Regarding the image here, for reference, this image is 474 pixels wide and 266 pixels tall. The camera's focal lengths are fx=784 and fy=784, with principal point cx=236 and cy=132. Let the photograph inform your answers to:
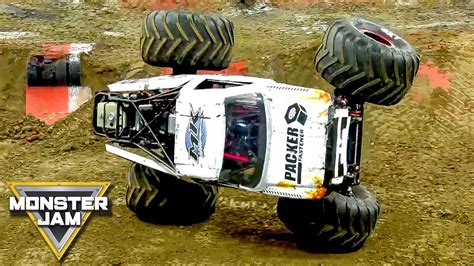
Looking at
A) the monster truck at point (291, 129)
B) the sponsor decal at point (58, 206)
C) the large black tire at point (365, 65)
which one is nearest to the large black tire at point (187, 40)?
the monster truck at point (291, 129)

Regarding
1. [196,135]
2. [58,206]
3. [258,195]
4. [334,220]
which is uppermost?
[196,135]

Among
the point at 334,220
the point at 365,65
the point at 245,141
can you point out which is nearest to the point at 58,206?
the point at 245,141

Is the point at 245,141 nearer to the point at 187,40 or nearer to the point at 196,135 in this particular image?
the point at 196,135

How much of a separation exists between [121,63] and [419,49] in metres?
4.63

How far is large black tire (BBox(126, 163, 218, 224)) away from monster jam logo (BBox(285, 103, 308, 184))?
1.47 m

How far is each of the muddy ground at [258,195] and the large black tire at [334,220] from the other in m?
0.14

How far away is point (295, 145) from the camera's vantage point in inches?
260

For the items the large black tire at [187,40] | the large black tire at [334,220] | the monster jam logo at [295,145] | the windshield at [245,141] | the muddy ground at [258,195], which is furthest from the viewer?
the large black tire at [187,40]

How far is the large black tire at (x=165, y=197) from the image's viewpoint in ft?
25.3

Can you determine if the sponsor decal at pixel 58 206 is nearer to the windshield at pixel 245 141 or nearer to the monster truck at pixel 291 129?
the monster truck at pixel 291 129

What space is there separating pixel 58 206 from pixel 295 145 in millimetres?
2432

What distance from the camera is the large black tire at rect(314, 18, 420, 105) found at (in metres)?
6.61

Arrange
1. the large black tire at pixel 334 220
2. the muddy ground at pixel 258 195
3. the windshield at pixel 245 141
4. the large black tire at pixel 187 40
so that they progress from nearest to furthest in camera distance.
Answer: the windshield at pixel 245 141 < the large black tire at pixel 334 220 < the muddy ground at pixel 258 195 < the large black tire at pixel 187 40

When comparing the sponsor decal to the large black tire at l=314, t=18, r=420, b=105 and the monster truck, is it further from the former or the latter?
the large black tire at l=314, t=18, r=420, b=105
